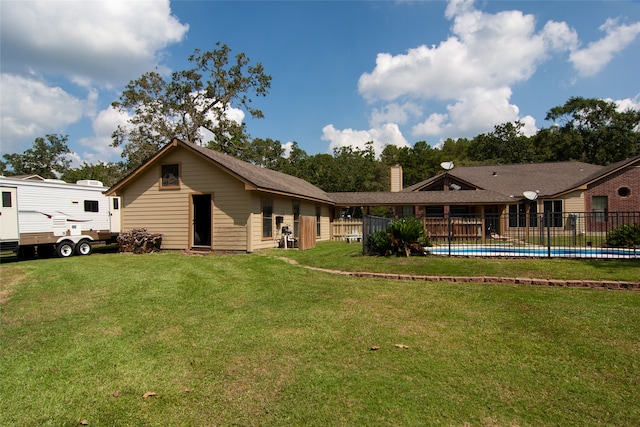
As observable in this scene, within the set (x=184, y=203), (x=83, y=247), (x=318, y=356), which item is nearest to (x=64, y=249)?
(x=83, y=247)

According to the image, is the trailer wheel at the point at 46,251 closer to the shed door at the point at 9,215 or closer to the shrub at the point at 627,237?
the shed door at the point at 9,215

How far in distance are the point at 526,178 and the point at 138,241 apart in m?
26.3

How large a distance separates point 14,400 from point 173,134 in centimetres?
3160

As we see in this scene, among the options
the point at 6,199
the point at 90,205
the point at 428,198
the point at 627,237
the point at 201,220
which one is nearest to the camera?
the point at 6,199

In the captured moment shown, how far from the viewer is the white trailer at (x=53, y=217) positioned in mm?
12602

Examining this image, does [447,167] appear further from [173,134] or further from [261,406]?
[261,406]

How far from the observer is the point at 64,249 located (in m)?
14.2

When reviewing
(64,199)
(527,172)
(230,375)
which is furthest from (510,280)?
(527,172)

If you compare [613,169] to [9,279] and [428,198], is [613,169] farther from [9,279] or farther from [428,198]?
[9,279]

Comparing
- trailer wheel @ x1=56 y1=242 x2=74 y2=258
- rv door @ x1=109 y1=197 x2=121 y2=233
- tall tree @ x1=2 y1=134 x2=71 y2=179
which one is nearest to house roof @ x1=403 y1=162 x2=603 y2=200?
rv door @ x1=109 y1=197 x2=121 y2=233

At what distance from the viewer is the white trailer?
1260 cm

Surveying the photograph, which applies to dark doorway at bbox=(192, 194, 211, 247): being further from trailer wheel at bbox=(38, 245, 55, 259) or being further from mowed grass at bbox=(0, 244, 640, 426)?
mowed grass at bbox=(0, 244, 640, 426)

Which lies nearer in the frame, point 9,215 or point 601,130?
point 9,215

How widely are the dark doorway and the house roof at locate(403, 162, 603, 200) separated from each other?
1622 cm
